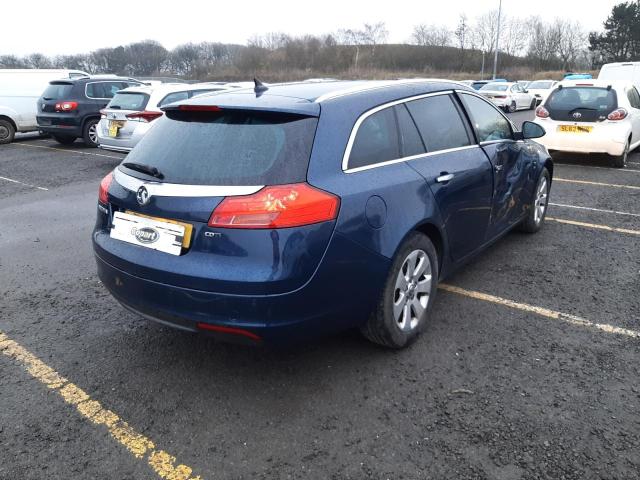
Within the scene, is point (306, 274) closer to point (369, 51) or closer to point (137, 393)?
point (137, 393)

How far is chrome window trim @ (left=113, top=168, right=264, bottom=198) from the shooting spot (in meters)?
2.53

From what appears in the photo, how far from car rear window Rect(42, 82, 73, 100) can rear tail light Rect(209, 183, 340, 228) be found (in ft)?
41.8

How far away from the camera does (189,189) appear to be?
2625 millimetres

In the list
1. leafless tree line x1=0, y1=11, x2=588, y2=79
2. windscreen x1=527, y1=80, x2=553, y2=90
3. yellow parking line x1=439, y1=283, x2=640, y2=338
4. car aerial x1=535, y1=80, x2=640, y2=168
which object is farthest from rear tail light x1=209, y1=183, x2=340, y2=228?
leafless tree line x1=0, y1=11, x2=588, y2=79

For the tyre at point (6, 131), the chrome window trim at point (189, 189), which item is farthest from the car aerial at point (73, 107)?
the chrome window trim at point (189, 189)

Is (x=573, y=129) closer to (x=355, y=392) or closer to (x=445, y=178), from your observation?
(x=445, y=178)

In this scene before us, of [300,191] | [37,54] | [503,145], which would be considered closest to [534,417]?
[300,191]

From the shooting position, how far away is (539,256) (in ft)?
16.2

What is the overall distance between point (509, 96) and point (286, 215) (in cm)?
2446

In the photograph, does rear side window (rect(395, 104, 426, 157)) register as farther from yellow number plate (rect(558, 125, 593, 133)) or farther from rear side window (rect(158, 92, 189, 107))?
rear side window (rect(158, 92, 189, 107))

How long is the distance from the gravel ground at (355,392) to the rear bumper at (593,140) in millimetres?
5695

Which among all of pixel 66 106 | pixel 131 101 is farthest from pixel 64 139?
pixel 131 101

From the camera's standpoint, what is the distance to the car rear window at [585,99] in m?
9.46

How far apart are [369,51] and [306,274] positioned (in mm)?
87866
